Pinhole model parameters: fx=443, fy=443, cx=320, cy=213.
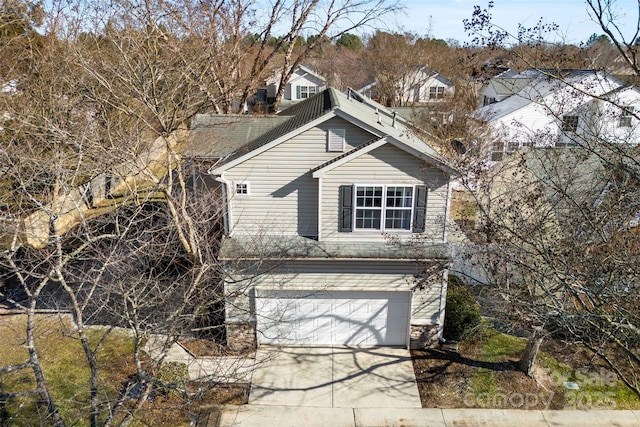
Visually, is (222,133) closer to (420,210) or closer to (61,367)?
(420,210)

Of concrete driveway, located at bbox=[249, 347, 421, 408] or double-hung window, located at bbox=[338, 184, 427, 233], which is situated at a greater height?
double-hung window, located at bbox=[338, 184, 427, 233]

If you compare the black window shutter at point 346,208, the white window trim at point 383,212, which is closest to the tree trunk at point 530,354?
the white window trim at point 383,212

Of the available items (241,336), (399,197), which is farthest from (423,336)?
(241,336)

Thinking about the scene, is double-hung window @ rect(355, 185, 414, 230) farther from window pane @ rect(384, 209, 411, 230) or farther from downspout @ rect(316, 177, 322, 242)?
downspout @ rect(316, 177, 322, 242)

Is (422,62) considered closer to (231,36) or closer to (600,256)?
(231,36)

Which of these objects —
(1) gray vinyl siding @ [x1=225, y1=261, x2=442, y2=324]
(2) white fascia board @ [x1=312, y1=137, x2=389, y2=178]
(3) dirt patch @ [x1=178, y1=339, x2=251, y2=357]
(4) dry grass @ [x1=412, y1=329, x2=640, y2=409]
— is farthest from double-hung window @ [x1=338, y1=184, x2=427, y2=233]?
(3) dirt patch @ [x1=178, y1=339, x2=251, y2=357]
